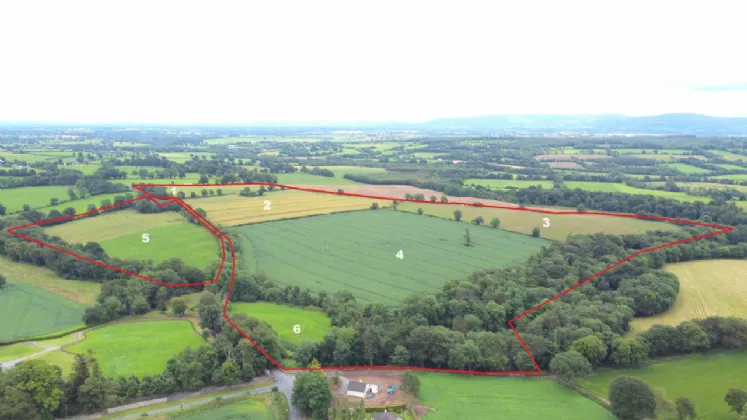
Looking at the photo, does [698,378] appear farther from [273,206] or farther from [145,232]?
[273,206]

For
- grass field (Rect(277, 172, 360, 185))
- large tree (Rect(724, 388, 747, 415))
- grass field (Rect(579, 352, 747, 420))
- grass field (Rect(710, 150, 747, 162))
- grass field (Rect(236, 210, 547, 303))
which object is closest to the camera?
large tree (Rect(724, 388, 747, 415))

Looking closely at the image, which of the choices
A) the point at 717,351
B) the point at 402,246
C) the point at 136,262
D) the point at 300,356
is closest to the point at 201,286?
the point at 136,262

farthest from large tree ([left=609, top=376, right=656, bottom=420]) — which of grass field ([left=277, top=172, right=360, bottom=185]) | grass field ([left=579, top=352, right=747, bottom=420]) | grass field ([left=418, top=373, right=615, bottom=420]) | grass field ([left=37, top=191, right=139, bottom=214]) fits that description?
grass field ([left=277, top=172, right=360, bottom=185])

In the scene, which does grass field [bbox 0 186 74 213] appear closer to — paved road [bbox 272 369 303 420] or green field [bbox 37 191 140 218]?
green field [bbox 37 191 140 218]

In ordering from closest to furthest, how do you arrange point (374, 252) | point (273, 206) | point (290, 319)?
point (290, 319)
point (374, 252)
point (273, 206)

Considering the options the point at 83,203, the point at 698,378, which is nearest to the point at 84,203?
the point at 83,203

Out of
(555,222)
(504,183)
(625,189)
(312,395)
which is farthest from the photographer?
(504,183)

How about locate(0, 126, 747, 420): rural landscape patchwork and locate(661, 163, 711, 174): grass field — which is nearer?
locate(0, 126, 747, 420): rural landscape patchwork

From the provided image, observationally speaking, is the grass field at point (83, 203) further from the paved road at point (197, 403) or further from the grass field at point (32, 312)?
the paved road at point (197, 403)
